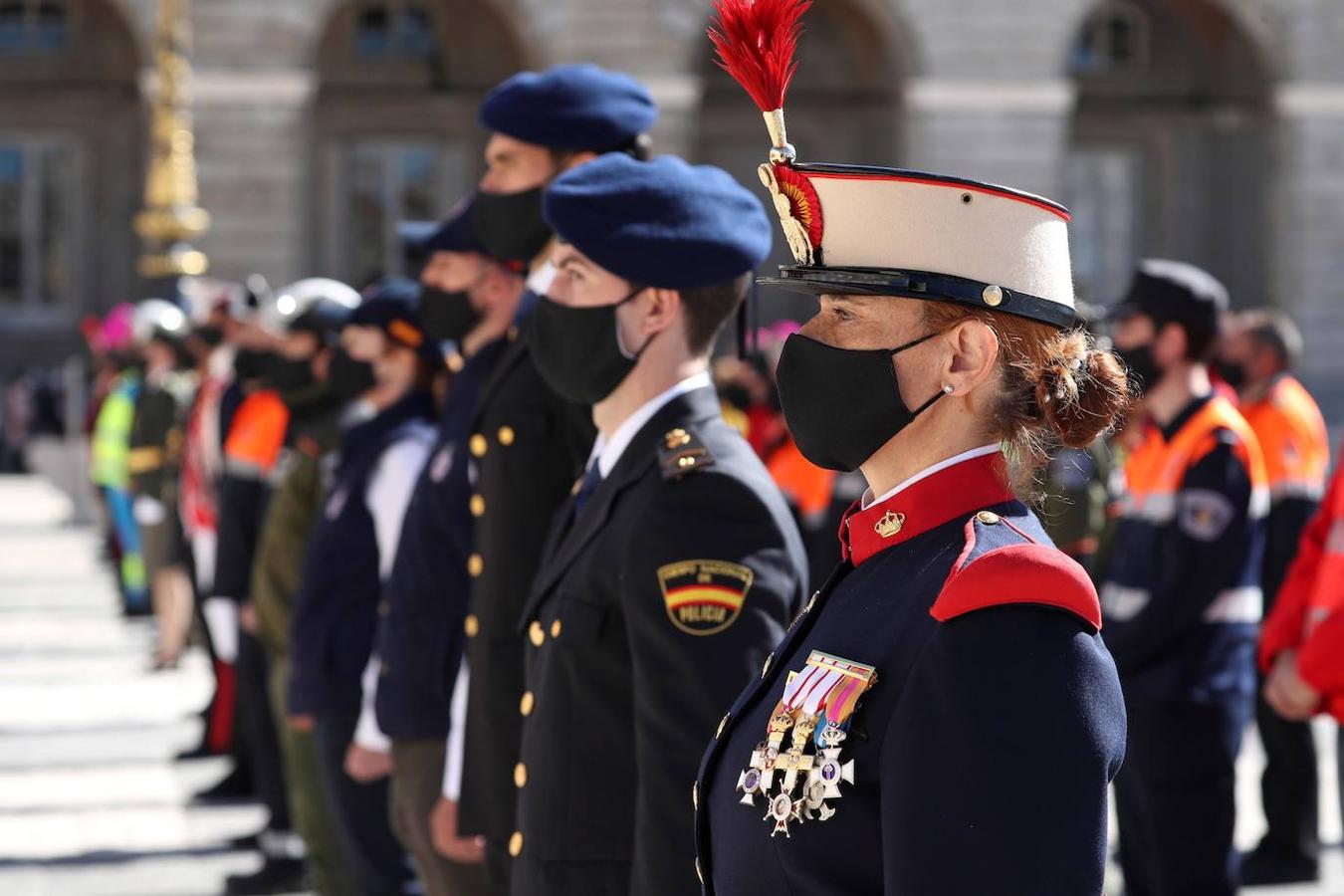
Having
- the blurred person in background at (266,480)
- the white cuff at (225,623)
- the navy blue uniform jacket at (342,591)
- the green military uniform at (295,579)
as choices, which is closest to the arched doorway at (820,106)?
the white cuff at (225,623)

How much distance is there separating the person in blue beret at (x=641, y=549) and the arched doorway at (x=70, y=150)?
25891 millimetres

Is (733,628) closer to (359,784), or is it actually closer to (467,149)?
(359,784)

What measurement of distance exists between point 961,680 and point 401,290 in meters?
3.89

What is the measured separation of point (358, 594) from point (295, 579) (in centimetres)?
109

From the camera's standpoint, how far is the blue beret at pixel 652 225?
360 cm

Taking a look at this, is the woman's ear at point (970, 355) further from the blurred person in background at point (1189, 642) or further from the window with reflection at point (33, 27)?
the window with reflection at point (33, 27)

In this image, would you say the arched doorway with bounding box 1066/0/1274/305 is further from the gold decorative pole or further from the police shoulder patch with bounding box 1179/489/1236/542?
the police shoulder patch with bounding box 1179/489/1236/542

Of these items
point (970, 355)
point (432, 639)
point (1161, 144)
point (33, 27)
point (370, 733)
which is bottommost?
point (370, 733)

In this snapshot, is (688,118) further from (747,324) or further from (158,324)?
(747,324)

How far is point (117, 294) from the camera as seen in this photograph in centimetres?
2852

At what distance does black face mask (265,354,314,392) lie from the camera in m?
7.00

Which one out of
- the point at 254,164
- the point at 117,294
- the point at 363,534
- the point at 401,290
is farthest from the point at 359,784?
the point at 117,294

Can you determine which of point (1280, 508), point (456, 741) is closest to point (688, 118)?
point (1280, 508)

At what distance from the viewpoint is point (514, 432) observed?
4168mm
